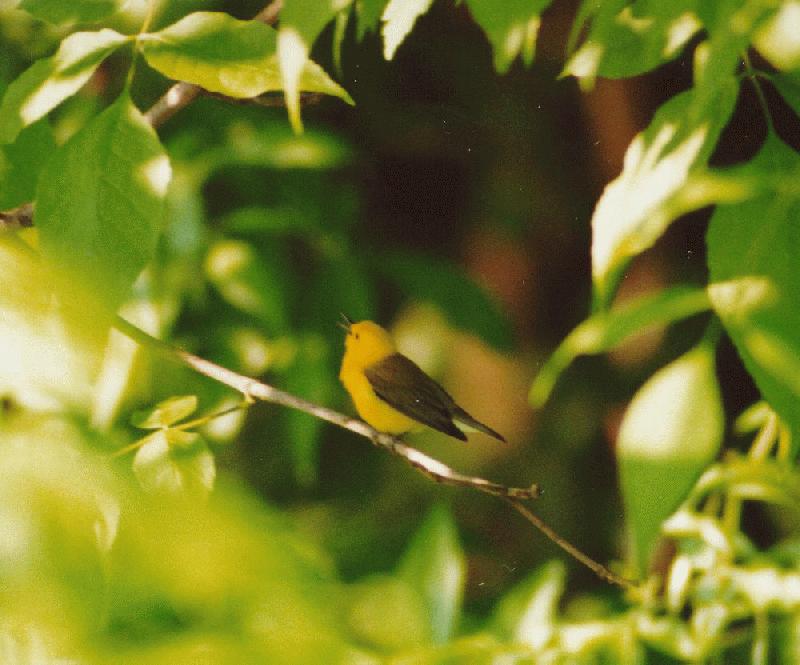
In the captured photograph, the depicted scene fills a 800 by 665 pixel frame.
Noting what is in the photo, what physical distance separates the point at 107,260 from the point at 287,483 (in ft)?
4.71

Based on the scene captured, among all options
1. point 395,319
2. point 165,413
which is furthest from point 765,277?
point 395,319

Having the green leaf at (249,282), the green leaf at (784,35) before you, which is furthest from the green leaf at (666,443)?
the green leaf at (249,282)

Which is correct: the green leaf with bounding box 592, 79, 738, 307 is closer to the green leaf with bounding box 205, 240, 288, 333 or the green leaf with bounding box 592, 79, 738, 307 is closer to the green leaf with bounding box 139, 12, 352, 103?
the green leaf with bounding box 139, 12, 352, 103

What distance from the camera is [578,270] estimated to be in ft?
7.24

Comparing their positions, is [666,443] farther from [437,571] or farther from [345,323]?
[345,323]

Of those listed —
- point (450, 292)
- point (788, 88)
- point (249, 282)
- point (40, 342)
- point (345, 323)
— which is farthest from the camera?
point (450, 292)

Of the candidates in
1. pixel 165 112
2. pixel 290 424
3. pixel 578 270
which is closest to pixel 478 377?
pixel 578 270

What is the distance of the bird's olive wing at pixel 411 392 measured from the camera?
1468 millimetres

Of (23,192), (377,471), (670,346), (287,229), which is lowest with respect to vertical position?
(377,471)

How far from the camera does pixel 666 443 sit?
1.43 feet

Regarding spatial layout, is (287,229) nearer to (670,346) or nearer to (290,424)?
(290,424)

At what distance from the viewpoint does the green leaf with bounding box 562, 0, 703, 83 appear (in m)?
0.55

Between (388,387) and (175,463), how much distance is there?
3.20 feet

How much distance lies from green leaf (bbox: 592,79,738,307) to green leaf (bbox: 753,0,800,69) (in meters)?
0.04
